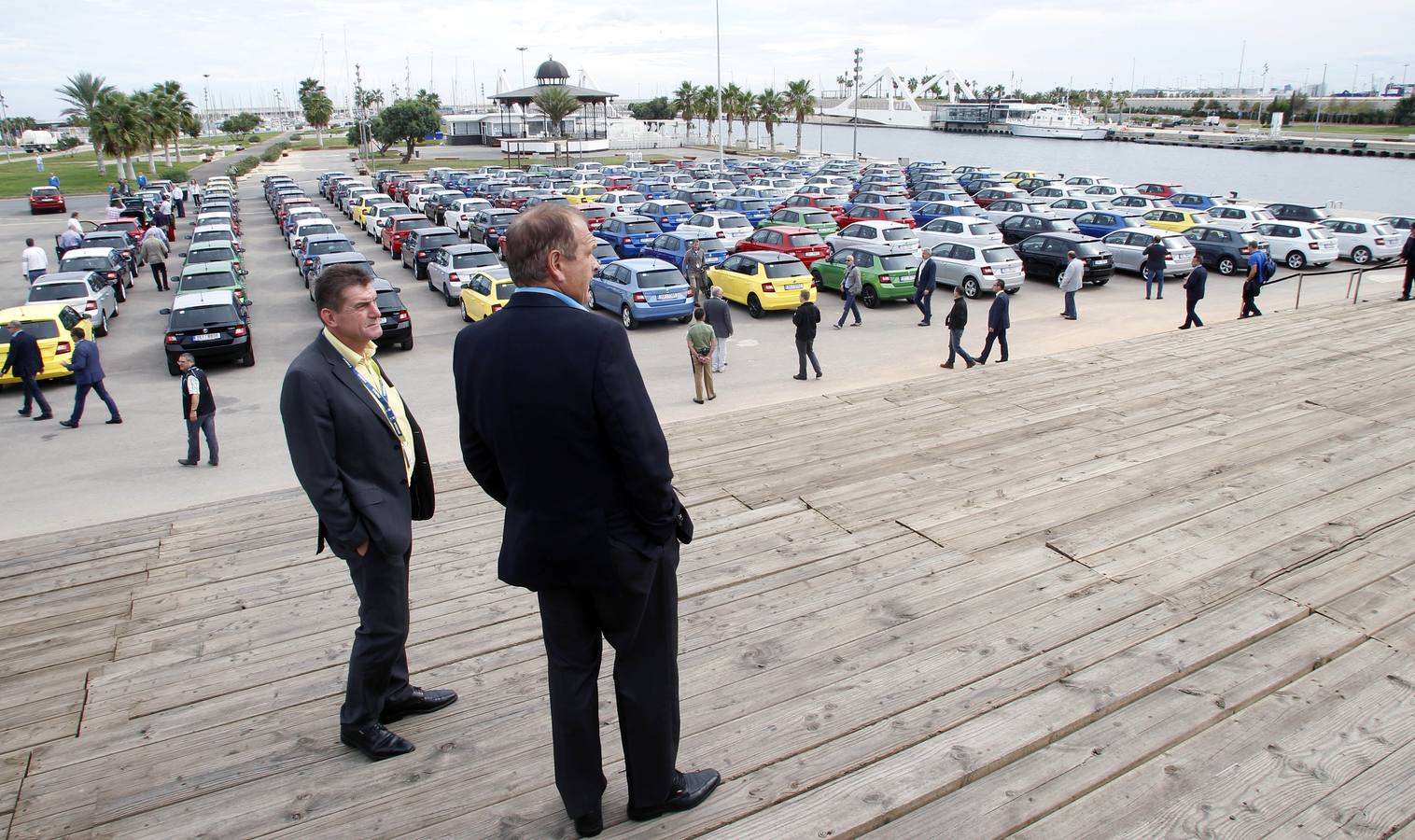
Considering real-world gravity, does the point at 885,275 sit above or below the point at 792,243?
below

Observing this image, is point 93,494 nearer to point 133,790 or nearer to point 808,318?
point 133,790

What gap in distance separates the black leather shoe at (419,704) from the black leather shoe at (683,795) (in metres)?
1.08

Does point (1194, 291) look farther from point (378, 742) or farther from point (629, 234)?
point (378, 742)

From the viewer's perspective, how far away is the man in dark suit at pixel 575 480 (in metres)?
2.43

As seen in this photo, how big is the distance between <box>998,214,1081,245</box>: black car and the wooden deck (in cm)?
2510

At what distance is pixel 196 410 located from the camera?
1160 centimetres

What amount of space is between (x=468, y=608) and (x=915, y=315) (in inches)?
766

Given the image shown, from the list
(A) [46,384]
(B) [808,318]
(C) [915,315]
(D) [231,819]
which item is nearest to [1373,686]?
(D) [231,819]

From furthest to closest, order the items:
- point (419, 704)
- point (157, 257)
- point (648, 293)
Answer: point (157, 257), point (648, 293), point (419, 704)

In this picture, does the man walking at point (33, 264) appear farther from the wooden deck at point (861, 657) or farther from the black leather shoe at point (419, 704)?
the black leather shoe at point (419, 704)

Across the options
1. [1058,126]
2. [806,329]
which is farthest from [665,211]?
[1058,126]

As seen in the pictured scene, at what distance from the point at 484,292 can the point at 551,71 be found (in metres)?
95.4

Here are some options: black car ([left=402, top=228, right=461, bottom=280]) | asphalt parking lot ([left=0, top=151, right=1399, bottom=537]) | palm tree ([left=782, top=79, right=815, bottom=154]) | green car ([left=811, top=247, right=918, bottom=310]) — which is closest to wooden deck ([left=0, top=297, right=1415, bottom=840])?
asphalt parking lot ([left=0, top=151, right=1399, bottom=537])

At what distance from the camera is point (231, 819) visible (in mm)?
3006
